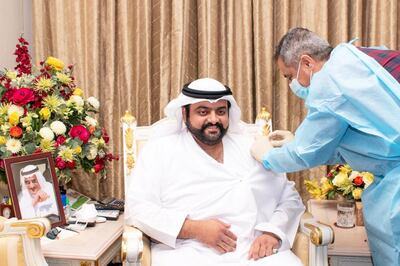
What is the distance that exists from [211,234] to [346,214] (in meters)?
0.77

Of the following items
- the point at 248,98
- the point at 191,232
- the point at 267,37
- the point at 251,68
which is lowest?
the point at 191,232

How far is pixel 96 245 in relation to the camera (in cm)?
228

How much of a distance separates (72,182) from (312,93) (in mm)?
2019

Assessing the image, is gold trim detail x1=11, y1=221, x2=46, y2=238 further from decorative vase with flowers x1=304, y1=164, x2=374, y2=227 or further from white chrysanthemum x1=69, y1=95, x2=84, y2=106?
decorative vase with flowers x1=304, y1=164, x2=374, y2=227

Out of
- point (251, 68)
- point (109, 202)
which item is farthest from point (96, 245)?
point (251, 68)

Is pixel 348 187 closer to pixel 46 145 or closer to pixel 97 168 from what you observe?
pixel 97 168

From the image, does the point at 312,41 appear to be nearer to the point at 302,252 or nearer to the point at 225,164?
the point at 225,164

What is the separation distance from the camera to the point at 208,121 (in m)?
2.43

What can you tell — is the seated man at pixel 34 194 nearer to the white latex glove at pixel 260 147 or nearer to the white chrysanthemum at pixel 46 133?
the white chrysanthemum at pixel 46 133

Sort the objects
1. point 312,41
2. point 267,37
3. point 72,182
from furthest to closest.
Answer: point 72,182, point 267,37, point 312,41

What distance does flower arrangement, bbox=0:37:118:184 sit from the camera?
2377 millimetres

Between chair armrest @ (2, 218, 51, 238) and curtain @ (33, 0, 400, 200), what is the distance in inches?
48.5

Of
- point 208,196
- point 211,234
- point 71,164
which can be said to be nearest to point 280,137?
point 208,196

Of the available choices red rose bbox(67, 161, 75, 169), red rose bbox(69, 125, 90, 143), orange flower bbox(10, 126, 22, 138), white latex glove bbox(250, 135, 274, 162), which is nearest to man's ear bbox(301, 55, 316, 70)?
white latex glove bbox(250, 135, 274, 162)
